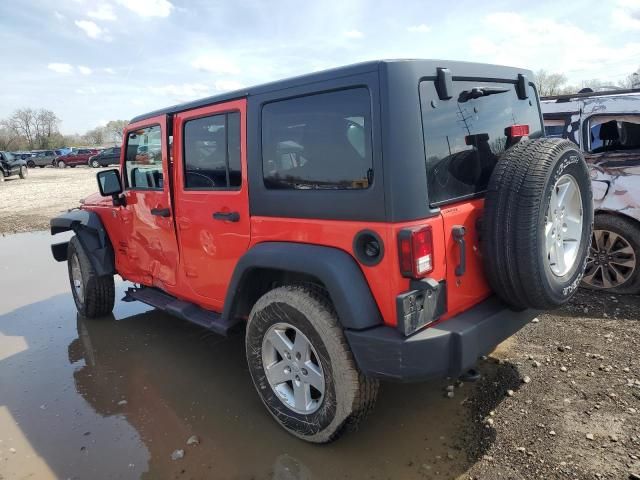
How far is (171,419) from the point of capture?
123 inches

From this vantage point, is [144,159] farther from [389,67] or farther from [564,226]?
[564,226]

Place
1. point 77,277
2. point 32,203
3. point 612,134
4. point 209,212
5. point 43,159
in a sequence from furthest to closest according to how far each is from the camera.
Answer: point 43,159 → point 32,203 → point 77,277 → point 612,134 → point 209,212

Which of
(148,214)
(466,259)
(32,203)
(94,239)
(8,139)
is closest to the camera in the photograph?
(466,259)

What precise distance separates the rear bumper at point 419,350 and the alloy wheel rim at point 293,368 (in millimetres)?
361

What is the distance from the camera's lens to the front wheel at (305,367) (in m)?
2.40

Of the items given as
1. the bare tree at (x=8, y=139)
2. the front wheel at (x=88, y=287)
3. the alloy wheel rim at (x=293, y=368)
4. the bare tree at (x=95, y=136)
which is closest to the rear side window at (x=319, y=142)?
the alloy wheel rim at (x=293, y=368)

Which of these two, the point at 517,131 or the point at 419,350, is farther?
the point at 517,131

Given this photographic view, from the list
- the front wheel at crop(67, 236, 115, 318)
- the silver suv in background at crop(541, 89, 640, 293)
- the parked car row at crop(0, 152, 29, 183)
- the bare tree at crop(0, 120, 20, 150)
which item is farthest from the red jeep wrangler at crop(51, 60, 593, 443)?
the bare tree at crop(0, 120, 20, 150)

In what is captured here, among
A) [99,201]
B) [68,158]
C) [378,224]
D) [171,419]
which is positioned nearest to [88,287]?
[99,201]

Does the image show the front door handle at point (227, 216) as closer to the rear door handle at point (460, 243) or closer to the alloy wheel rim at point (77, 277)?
the rear door handle at point (460, 243)

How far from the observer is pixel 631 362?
131 inches

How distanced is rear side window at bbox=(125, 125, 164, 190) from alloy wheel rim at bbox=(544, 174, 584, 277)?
109 inches

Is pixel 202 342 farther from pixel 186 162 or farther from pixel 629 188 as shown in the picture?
pixel 629 188

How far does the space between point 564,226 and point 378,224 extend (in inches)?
51.5
